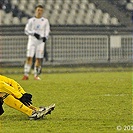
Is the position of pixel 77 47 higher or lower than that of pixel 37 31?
lower

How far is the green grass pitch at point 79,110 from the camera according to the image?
841 centimetres

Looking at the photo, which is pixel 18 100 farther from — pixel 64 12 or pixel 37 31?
pixel 64 12

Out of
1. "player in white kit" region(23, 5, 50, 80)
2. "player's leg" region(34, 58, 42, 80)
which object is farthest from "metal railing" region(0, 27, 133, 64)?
"player in white kit" region(23, 5, 50, 80)

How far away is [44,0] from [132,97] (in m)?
19.0

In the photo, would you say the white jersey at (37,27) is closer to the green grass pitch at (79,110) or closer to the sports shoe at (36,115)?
the green grass pitch at (79,110)

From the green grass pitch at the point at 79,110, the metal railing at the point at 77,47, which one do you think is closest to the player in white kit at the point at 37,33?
the green grass pitch at the point at 79,110

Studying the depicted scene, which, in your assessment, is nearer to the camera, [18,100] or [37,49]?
[18,100]

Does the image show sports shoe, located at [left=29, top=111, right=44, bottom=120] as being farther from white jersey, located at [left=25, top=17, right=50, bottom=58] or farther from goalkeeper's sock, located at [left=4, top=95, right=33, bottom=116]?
white jersey, located at [left=25, top=17, right=50, bottom=58]

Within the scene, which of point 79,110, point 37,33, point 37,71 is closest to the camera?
point 79,110

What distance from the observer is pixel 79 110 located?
10547 mm

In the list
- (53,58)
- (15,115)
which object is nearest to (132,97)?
(15,115)

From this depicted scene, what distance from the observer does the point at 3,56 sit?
24391mm

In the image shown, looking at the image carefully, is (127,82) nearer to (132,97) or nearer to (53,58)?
(132,97)

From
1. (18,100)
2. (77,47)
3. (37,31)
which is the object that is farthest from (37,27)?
(18,100)
